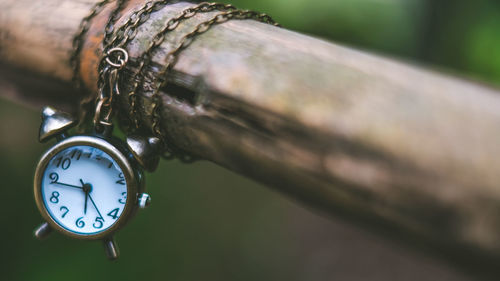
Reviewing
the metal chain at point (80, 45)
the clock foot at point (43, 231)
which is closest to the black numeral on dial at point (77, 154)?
the metal chain at point (80, 45)

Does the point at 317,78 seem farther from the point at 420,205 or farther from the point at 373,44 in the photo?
the point at 373,44

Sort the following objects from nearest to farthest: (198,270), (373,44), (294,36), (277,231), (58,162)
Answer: (294,36) < (58,162) < (198,270) < (277,231) < (373,44)

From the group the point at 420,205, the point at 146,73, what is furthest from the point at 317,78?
the point at 146,73

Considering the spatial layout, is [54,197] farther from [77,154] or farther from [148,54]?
[148,54]

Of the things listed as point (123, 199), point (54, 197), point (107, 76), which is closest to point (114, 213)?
point (123, 199)

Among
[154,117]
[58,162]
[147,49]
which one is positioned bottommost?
[58,162]

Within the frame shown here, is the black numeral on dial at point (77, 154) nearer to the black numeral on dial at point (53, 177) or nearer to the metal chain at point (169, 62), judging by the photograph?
the black numeral on dial at point (53, 177)
